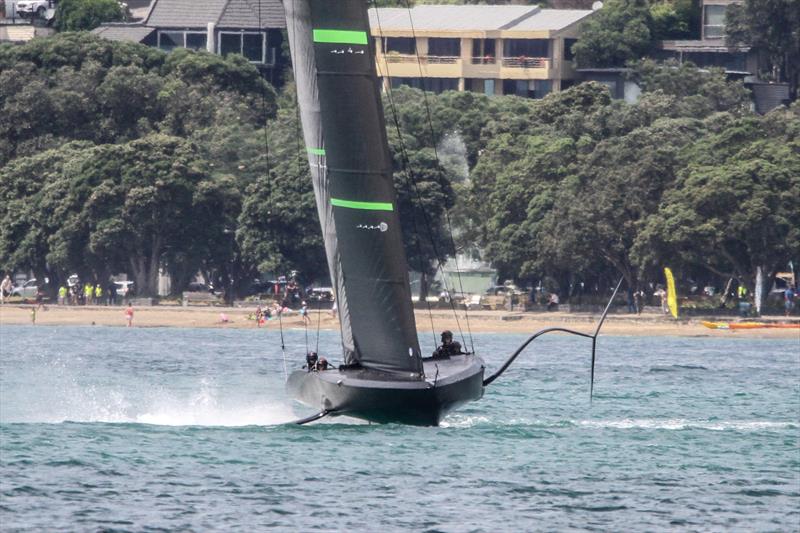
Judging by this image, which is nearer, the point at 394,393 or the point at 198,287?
the point at 394,393

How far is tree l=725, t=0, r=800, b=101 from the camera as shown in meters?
128

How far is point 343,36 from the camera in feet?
119

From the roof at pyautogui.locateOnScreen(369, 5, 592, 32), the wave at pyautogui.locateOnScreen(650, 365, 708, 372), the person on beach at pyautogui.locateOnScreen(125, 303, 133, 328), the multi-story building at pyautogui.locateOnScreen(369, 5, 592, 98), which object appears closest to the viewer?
the wave at pyautogui.locateOnScreen(650, 365, 708, 372)

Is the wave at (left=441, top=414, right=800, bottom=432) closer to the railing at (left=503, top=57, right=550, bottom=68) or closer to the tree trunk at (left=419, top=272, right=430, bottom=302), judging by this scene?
the tree trunk at (left=419, top=272, right=430, bottom=302)

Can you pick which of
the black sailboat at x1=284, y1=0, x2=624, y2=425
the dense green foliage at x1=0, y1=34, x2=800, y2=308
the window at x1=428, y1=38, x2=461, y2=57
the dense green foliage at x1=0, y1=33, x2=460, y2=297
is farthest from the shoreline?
the window at x1=428, y1=38, x2=461, y2=57

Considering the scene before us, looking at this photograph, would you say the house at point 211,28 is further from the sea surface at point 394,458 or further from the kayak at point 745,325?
the sea surface at point 394,458

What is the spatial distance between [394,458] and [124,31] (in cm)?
11178

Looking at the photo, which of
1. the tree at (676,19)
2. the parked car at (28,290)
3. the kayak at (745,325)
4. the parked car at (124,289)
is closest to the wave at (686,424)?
the kayak at (745,325)

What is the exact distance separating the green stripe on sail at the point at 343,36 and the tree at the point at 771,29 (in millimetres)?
94634

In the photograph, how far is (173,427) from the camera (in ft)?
136

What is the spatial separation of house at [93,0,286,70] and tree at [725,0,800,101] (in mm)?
33354

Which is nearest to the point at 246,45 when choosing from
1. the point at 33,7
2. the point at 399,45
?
the point at 399,45

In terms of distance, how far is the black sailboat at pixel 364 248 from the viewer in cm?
3609

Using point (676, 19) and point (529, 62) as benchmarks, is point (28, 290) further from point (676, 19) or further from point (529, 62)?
point (676, 19)
